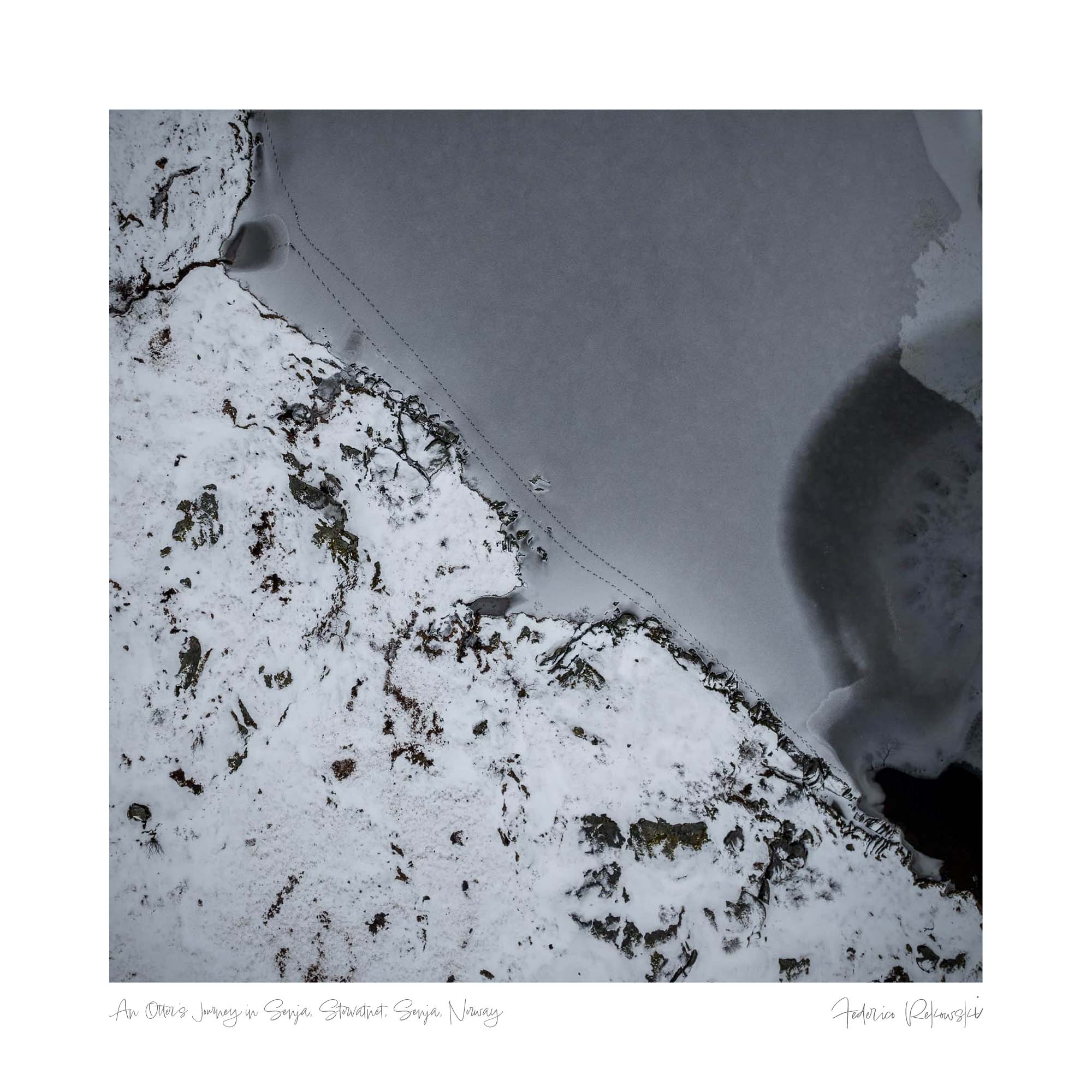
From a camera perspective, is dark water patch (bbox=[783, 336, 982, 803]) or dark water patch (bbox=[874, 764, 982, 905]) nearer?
dark water patch (bbox=[874, 764, 982, 905])

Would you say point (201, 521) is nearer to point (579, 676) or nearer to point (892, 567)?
point (579, 676)

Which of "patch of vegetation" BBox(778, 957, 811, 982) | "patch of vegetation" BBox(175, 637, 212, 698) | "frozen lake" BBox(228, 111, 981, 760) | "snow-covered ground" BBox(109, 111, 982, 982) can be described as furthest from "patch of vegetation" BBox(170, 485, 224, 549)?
"patch of vegetation" BBox(778, 957, 811, 982)

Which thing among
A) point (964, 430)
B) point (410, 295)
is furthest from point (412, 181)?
point (964, 430)

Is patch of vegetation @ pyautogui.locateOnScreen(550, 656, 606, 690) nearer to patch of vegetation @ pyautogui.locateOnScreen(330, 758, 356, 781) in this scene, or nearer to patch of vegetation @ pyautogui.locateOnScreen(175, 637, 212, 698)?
patch of vegetation @ pyautogui.locateOnScreen(330, 758, 356, 781)

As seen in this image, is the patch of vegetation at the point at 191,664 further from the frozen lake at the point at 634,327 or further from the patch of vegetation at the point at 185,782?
the frozen lake at the point at 634,327

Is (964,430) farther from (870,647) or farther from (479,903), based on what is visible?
(479,903)
